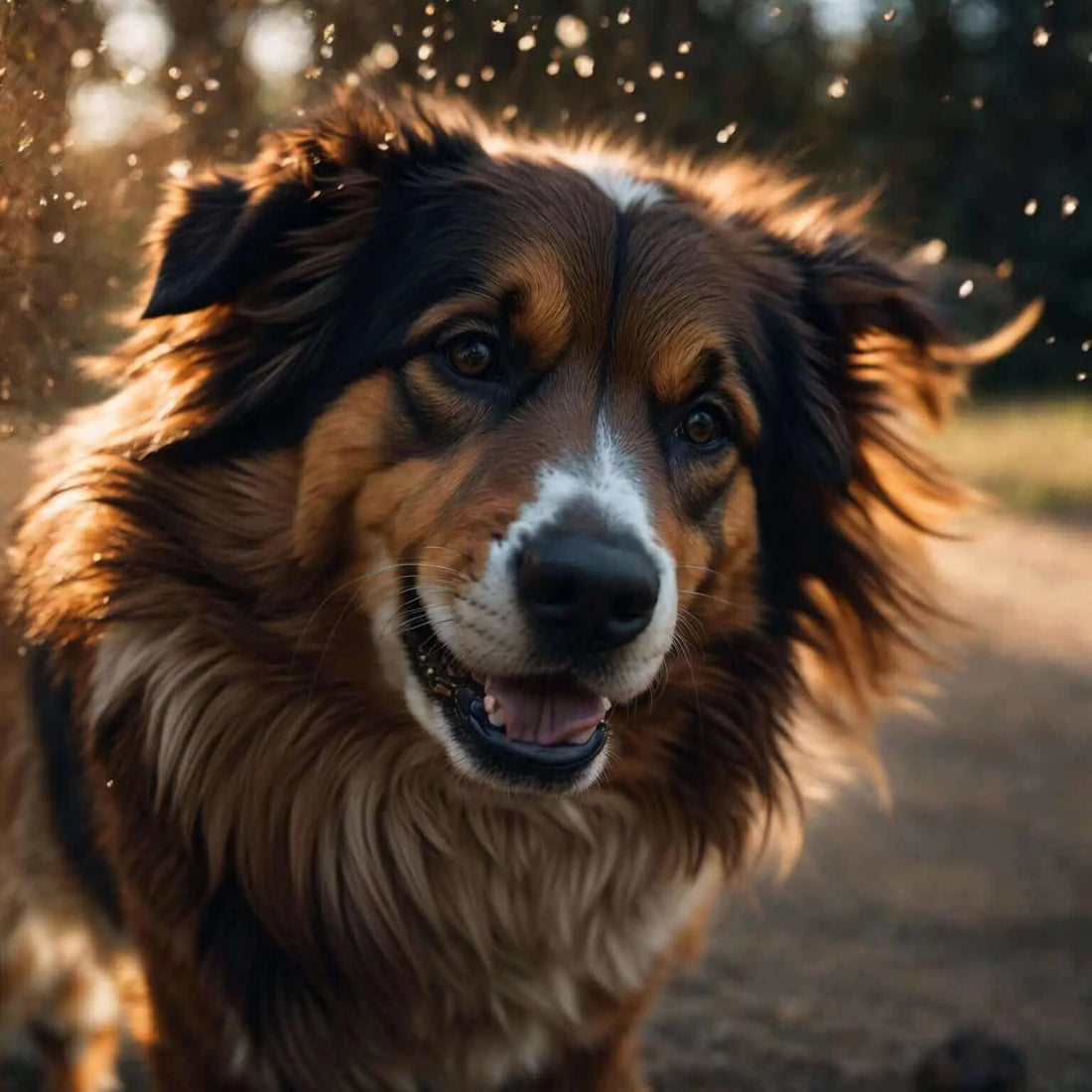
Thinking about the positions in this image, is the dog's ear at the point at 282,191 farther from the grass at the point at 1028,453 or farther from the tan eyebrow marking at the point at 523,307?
the grass at the point at 1028,453

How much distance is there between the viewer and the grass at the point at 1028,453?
1127 centimetres

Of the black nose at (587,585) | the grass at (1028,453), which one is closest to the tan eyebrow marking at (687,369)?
the black nose at (587,585)

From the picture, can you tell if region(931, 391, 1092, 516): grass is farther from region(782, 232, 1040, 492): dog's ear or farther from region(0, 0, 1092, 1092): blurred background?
region(782, 232, 1040, 492): dog's ear

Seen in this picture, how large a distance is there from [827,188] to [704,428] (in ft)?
8.29

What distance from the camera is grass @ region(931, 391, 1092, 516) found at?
37.0ft

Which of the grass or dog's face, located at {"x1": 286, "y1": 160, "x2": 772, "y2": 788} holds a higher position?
dog's face, located at {"x1": 286, "y1": 160, "x2": 772, "y2": 788}

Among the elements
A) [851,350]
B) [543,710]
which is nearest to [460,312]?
[543,710]

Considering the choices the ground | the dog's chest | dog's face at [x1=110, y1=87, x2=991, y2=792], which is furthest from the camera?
the ground

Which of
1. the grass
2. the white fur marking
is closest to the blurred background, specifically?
the white fur marking

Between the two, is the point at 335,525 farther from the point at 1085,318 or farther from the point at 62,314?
the point at 1085,318

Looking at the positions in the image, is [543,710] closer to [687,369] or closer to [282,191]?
[687,369]

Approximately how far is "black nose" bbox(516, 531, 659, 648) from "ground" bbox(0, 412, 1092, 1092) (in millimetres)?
1529

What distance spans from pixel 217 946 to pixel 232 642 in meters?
0.60

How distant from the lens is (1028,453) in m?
13.2
